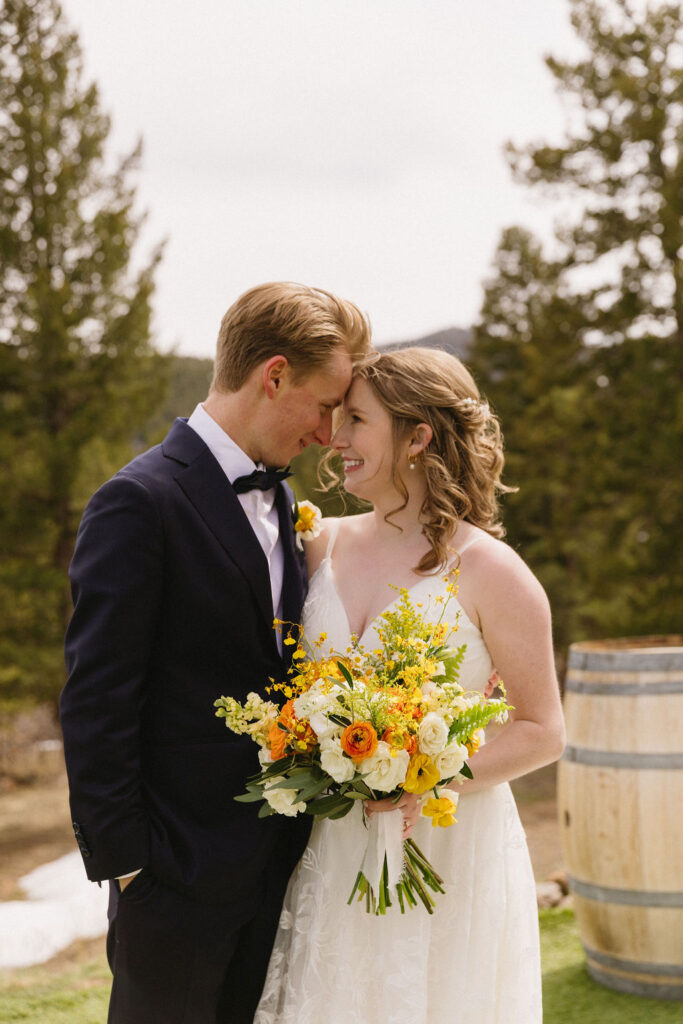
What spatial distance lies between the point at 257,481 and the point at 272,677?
575 millimetres

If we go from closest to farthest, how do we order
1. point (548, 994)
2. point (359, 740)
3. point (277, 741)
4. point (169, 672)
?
point (359, 740), point (277, 741), point (169, 672), point (548, 994)

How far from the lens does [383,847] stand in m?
2.53

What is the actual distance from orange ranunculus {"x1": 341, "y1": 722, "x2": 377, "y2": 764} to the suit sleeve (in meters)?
0.63

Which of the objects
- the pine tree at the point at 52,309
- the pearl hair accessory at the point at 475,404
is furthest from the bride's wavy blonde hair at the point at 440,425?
the pine tree at the point at 52,309

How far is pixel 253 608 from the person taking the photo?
2736 millimetres

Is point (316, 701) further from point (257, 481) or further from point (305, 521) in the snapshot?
point (305, 521)

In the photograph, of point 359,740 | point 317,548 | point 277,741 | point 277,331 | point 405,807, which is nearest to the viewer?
point 359,740

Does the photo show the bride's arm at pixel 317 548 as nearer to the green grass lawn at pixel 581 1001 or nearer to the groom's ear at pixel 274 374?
the groom's ear at pixel 274 374

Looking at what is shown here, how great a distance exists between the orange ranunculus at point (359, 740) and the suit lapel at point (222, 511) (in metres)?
0.57

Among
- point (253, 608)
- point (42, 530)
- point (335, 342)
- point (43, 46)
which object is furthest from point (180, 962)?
point (43, 46)

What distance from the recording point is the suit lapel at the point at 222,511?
8.98ft

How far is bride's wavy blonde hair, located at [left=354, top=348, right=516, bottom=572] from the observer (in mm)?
3139

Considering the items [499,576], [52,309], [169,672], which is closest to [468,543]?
[499,576]

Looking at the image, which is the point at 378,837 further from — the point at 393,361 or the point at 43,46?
the point at 43,46
